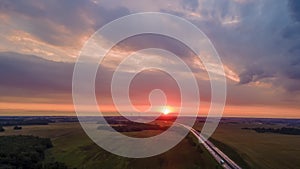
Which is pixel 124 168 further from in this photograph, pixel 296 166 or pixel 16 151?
pixel 296 166

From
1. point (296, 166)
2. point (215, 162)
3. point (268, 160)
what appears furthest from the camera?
point (268, 160)

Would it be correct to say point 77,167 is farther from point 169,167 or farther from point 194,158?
point 194,158

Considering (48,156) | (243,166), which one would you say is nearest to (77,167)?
(48,156)

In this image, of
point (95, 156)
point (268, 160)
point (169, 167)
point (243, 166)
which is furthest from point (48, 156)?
point (268, 160)

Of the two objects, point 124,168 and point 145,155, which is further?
point 145,155

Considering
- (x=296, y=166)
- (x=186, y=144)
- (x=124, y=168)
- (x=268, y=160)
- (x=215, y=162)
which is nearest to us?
(x=124, y=168)

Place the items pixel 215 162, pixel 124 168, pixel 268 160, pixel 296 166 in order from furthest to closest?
pixel 268 160, pixel 296 166, pixel 215 162, pixel 124 168

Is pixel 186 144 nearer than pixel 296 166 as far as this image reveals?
No

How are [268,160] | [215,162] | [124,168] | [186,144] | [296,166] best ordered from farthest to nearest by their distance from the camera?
[186,144] → [268,160] → [296,166] → [215,162] → [124,168]
